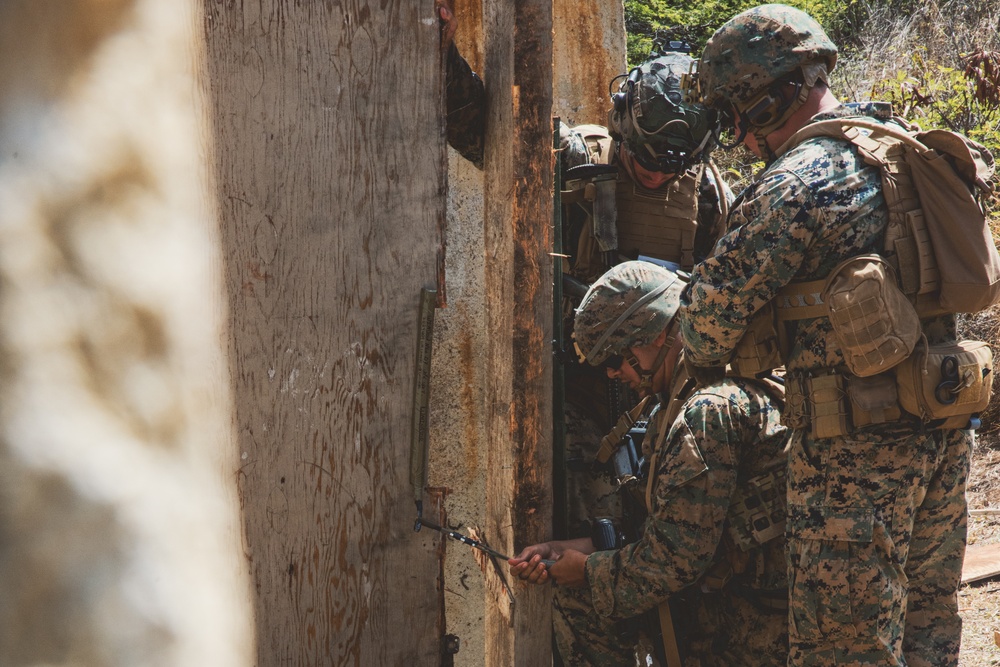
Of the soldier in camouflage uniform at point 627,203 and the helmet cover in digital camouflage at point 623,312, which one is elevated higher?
the soldier in camouflage uniform at point 627,203

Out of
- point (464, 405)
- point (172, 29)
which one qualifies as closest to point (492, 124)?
point (464, 405)

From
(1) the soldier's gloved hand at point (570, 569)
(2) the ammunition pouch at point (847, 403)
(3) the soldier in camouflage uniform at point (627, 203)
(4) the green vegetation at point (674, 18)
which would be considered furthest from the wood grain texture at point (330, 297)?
(4) the green vegetation at point (674, 18)

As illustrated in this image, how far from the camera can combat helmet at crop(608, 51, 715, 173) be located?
11.7 ft

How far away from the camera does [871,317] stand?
226cm

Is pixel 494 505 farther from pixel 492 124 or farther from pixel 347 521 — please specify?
pixel 492 124

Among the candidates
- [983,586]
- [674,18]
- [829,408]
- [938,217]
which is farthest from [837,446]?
[674,18]

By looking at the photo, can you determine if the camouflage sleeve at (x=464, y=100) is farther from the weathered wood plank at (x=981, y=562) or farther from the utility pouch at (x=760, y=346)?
the weathered wood plank at (x=981, y=562)

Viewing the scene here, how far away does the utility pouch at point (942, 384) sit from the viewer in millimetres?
2312

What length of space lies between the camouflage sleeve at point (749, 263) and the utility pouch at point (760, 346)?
5 cm

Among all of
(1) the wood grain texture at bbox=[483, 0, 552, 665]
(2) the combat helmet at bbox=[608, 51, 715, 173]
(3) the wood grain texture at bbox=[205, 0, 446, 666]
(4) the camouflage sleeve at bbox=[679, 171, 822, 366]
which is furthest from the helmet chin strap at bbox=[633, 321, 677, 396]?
(3) the wood grain texture at bbox=[205, 0, 446, 666]

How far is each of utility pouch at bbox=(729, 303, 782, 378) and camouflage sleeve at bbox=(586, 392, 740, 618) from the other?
0.13 metres

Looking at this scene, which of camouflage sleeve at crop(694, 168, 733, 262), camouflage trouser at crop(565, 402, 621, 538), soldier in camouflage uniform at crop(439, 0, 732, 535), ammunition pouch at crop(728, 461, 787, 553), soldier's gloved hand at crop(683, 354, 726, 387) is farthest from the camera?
camouflage sleeve at crop(694, 168, 733, 262)

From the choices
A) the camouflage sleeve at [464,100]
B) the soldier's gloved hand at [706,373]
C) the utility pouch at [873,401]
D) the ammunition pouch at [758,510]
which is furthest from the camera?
the soldier's gloved hand at [706,373]

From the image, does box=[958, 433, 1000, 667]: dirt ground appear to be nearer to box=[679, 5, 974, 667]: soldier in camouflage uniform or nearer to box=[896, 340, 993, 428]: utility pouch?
box=[679, 5, 974, 667]: soldier in camouflage uniform
